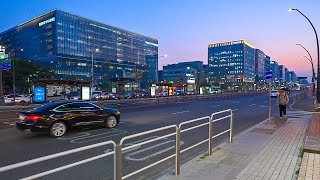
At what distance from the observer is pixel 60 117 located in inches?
425

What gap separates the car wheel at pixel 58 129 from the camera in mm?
10484

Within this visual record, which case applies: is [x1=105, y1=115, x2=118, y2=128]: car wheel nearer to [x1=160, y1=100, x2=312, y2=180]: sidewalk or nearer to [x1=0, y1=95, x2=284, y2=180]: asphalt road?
[x1=0, y1=95, x2=284, y2=180]: asphalt road

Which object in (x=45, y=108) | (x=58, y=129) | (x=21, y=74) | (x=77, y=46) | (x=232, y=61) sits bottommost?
(x=58, y=129)

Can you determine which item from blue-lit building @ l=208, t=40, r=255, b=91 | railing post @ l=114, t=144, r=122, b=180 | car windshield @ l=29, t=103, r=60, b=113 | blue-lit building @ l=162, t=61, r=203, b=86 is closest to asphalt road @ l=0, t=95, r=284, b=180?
car windshield @ l=29, t=103, r=60, b=113

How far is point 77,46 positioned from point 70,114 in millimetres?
121707

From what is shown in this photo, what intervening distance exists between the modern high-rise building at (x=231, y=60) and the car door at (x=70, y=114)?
550 feet

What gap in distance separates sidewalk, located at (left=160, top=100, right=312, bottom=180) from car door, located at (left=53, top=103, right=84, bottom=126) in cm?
621

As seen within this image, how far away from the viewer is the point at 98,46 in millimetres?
136625

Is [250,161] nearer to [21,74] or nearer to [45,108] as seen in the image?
[45,108]

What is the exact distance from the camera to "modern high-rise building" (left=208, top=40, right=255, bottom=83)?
17838 centimetres

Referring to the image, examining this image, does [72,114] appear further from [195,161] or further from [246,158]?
[246,158]

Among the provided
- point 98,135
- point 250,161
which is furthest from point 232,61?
point 250,161

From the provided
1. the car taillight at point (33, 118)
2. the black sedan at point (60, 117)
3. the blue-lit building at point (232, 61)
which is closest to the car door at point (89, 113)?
the black sedan at point (60, 117)

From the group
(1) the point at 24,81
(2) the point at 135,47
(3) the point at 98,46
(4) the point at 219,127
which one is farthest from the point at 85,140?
(2) the point at 135,47
